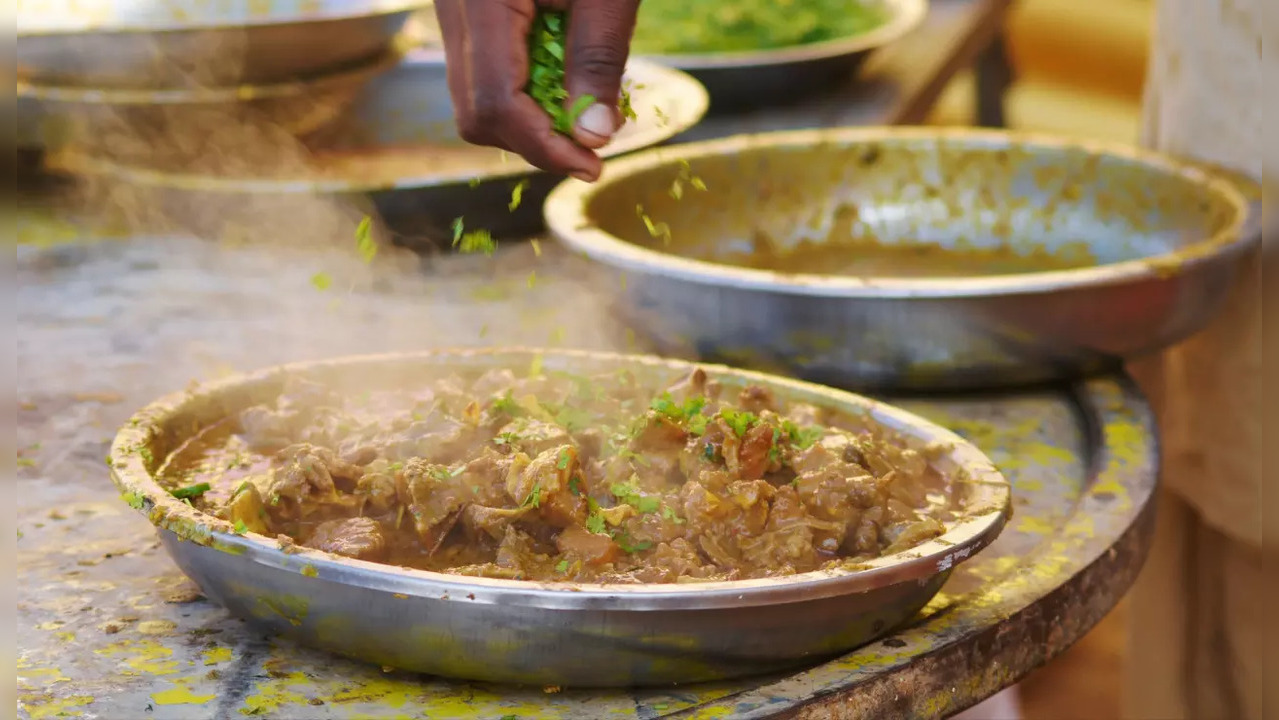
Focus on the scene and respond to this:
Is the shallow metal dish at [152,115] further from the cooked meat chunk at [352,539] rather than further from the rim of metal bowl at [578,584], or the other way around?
the cooked meat chunk at [352,539]

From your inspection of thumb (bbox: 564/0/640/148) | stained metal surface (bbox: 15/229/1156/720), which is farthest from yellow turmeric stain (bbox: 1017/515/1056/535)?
thumb (bbox: 564/0/640/148)

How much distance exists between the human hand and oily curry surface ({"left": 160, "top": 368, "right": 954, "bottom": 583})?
0.29 m

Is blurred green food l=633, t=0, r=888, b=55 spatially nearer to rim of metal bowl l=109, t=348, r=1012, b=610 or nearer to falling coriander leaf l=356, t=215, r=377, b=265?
falling coriander leaf l=356, t=215, r=377, b=265

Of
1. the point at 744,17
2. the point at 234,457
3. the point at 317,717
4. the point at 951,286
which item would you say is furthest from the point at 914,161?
the point at 317,717

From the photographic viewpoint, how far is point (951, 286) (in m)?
1.84

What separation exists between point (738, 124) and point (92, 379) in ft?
6.29

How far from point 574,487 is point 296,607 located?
29 centimetres

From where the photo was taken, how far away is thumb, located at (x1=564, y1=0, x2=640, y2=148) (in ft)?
4.78

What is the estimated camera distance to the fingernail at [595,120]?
1461 mm

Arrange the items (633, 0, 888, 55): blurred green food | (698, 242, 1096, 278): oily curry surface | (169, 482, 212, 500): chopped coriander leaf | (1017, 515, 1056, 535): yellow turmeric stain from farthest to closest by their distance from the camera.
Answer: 1. (633, 0, 888, 55): blurred green food
2. (698, 242, 1096, 278): oily curry surface
3. (1017, 515, 1056, 535): yellow turmeric stain
4. (169, 482, 212, 500): chopped coriander leaf

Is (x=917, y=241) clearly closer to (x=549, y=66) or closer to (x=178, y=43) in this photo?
(x=549, y=66)

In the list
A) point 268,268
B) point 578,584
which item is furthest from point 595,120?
point 268,268

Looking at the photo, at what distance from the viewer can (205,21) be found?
9.20 ft

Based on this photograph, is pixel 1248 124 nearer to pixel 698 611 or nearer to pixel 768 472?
pixel 768 472
